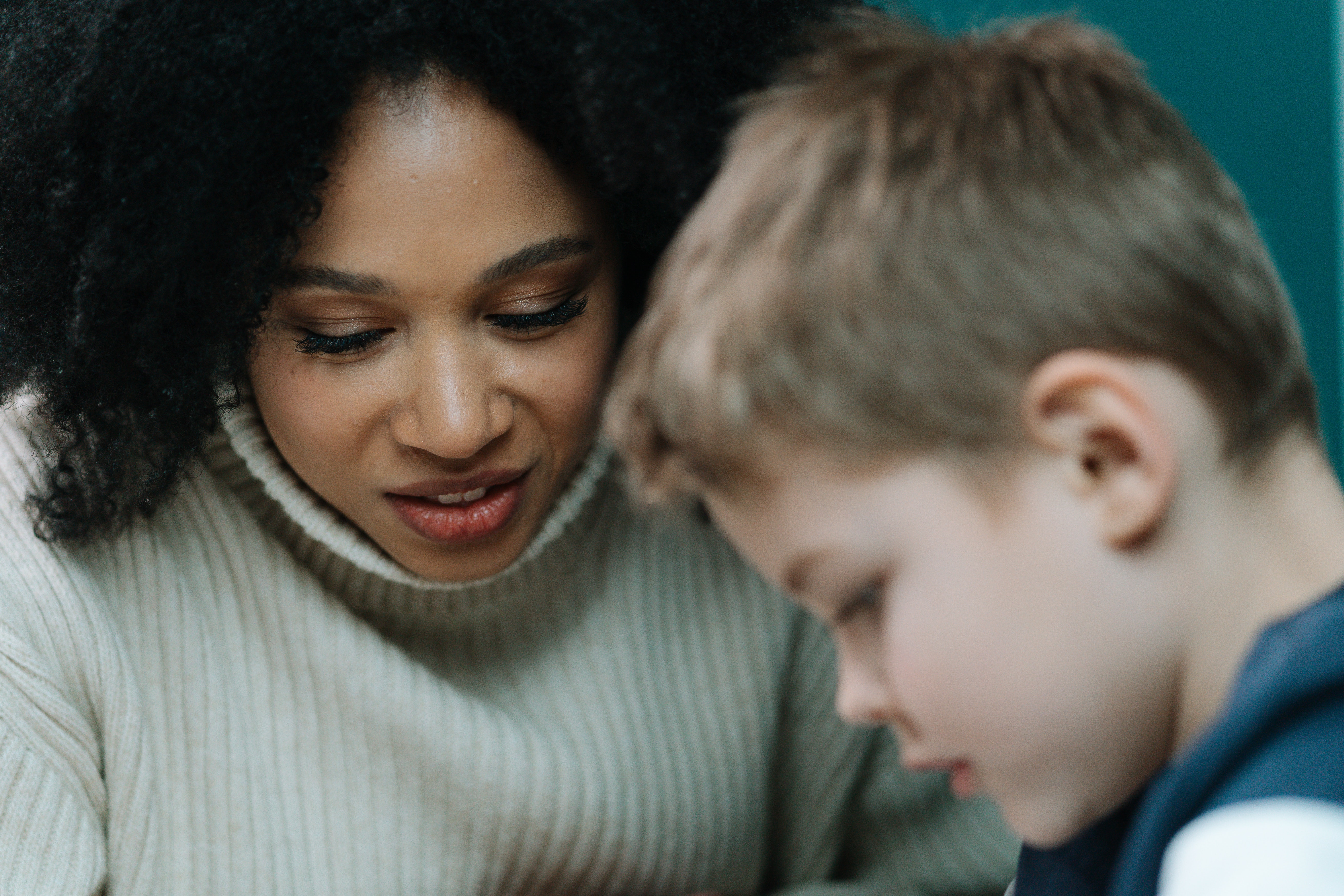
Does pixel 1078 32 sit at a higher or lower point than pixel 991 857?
higher

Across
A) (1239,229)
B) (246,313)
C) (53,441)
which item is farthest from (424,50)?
(1239,229)

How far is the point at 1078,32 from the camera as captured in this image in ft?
2.31

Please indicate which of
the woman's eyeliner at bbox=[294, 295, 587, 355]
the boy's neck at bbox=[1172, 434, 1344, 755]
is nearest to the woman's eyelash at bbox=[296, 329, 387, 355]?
the woman's eyeliner at bbox=[294, 295, 587, 355]

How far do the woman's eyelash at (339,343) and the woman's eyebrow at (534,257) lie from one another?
84 millimetres

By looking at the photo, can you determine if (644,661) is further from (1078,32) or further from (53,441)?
(1078,32)

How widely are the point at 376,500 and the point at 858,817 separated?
0.54 meters

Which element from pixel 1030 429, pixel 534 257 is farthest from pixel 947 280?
pixel 534 257

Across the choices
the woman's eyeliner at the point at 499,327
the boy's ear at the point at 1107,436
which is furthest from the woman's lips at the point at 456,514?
the boy's ear at the point at 1107,436

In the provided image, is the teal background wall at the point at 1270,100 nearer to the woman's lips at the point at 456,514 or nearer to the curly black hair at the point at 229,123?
the curly black hair at the point at 229,123

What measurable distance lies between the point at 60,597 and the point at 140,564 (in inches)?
2.8

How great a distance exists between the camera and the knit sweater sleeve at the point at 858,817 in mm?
1147

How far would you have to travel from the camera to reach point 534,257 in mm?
904

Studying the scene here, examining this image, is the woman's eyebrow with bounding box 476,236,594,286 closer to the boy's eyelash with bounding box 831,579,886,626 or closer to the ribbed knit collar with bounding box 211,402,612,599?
the ribbed knit collar with bounding box 211,402,612,599

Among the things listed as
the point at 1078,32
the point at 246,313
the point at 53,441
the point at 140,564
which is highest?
the point at 1078,32
